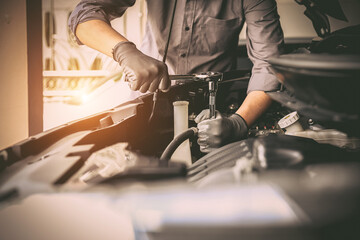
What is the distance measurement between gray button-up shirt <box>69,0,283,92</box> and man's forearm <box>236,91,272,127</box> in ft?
0.15

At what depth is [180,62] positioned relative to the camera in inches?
48.8

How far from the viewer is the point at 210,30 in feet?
3.92

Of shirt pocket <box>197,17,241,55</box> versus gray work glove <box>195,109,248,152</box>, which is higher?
shirt pocket <box>197,17,241,55</box>

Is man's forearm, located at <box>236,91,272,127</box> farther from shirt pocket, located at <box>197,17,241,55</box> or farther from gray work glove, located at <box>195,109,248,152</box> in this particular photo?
shirt pocket, located at <box>197,17,241,55</box>

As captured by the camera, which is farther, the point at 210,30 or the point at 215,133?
the point at 210,30

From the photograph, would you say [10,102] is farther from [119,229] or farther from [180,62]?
[119,229]

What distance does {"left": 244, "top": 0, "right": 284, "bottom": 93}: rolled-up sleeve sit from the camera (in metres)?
1.08

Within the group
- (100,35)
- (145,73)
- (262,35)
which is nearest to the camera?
(145,73)

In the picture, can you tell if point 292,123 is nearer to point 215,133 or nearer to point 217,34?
point 215,133

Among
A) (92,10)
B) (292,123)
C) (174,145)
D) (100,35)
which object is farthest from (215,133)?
(92,10)

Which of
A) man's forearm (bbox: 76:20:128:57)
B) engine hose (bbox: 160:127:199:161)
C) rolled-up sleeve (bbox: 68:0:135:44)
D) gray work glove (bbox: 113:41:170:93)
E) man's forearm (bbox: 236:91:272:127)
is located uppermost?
rolled-up sleeve (bbox: 68:0:135:44)

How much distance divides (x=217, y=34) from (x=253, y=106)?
43 cm

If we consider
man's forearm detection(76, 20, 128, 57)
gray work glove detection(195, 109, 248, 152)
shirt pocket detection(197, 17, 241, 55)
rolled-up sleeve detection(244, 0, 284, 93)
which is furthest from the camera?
shirt pocket detection(197, 17, 241, 55)

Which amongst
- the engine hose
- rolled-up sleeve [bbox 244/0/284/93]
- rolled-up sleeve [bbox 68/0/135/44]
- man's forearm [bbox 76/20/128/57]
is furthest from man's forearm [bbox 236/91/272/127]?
rolled-up sleeve [bbox 68/0/135/44]
